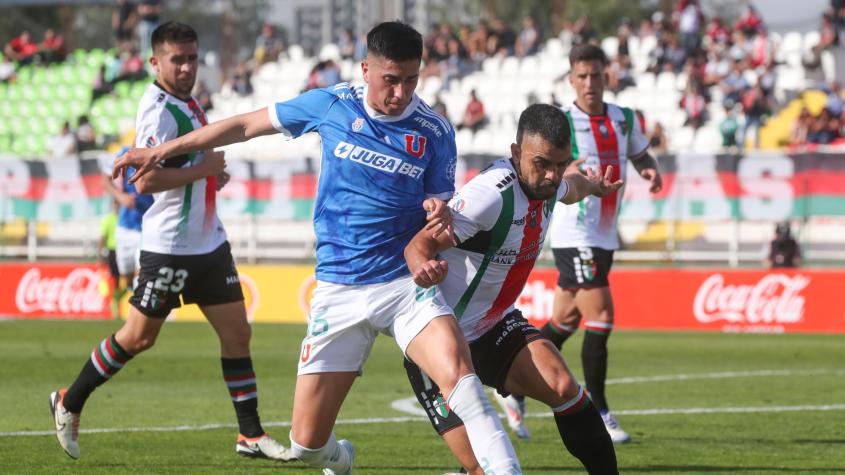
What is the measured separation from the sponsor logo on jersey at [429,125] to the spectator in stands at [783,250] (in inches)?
654

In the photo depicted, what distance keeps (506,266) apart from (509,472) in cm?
139

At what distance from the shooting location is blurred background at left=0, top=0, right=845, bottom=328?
78.1 ft

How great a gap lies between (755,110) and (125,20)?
19.7 m

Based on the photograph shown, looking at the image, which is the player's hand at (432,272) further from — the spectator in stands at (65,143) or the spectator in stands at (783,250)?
the spectator in stands at (65,143)

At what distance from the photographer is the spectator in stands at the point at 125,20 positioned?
40.5m

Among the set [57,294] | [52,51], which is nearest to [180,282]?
[57,294]

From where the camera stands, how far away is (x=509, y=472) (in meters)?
5.91

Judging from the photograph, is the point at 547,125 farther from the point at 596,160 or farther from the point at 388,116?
the point at 596,160

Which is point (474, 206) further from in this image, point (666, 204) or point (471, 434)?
point (666, 204)

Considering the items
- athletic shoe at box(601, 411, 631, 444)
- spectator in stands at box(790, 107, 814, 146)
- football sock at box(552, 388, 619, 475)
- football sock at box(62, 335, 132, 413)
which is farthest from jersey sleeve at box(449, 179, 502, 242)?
spectator in stands at box(790, 107, 814, 146)

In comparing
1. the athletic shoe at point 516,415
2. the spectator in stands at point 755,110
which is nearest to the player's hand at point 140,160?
the athletic shoe at point 516,415

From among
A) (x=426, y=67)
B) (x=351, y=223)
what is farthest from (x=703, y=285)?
(x=426, y=67)

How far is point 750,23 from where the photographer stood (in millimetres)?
34094

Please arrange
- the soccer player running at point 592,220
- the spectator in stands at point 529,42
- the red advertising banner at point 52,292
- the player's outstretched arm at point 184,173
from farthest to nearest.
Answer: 1. the spectator in stands at point 529,42
2. the red advertising banner at point 52,292
3. the soccer player running at point 592,220
4. the player's outstretched arm at point 184,173
